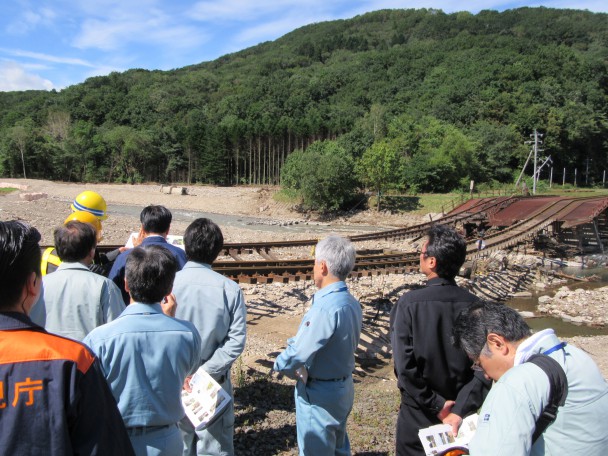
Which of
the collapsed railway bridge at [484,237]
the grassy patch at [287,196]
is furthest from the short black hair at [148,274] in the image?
the grassy patch at [287,196]

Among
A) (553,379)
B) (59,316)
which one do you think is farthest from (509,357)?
(59,316)

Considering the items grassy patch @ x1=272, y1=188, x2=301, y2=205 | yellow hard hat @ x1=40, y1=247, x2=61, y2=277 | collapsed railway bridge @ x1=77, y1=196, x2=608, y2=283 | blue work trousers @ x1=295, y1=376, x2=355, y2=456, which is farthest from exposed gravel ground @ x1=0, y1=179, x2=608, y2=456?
grassy patch @ x1=272, y1=188, x2=301, y2=205

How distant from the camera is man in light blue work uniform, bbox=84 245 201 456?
228cm

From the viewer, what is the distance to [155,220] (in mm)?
4133

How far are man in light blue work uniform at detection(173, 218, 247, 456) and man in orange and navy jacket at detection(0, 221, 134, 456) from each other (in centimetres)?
183

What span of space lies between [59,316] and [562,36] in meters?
153

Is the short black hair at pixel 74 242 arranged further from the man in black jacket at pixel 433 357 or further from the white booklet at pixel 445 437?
the white booklet at pixel 445 437

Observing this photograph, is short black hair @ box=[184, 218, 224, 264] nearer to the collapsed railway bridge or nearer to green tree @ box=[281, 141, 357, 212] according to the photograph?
the collapsed railway bridge

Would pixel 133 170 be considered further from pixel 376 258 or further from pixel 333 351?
pixel 333 351

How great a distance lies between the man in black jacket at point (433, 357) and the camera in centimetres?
300

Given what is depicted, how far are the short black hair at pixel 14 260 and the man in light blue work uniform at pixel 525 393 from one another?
183cm

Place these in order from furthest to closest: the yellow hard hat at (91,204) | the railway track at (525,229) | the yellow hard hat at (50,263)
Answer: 1. the railway track at (525,229)
2. the yellow hard hat at (91,204)
3. the yellow hard hat at (50,263)

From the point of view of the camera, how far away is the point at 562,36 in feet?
410

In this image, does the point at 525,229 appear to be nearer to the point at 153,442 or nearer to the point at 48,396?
the point at 153,442
